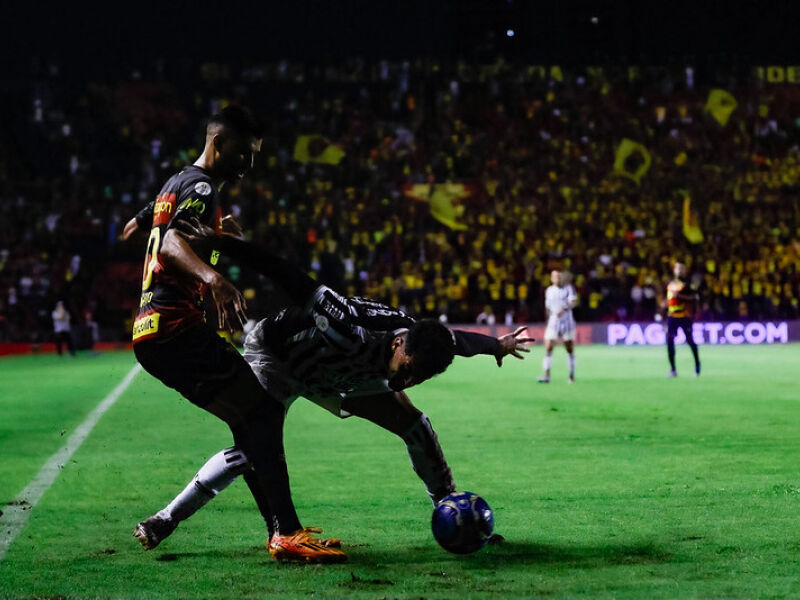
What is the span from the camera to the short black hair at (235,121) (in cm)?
562

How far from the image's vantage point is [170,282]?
17.9ft

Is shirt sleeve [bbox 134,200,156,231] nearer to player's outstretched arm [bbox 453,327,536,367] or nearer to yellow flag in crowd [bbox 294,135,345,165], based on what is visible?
player's outstretched arm [bbox 453,327,536,367]

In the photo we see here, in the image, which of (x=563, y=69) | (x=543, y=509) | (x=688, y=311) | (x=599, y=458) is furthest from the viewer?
(x=563, y=69)

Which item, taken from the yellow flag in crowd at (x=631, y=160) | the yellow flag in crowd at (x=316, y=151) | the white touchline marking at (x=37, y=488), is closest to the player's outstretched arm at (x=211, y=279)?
the white touchline marking at (x=37, y=488)

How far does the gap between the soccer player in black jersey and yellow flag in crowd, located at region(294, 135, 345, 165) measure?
3630 centimetres

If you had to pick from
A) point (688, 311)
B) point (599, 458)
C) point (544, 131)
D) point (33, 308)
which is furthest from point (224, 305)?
point (544, 131)

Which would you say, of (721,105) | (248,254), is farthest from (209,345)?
(721,105)

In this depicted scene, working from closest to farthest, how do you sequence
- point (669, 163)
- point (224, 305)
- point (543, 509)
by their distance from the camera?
point (224, 305), point (543, 509), point (669, 163)

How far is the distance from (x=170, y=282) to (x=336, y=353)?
0.86m

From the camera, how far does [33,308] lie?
35344mm

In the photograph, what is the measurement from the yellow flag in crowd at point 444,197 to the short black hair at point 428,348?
34.8 m

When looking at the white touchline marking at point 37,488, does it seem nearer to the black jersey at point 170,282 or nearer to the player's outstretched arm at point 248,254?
the black jersey at point 170,282

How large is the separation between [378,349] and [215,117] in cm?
140

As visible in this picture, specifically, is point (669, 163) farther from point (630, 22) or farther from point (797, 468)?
point (797, 468)
